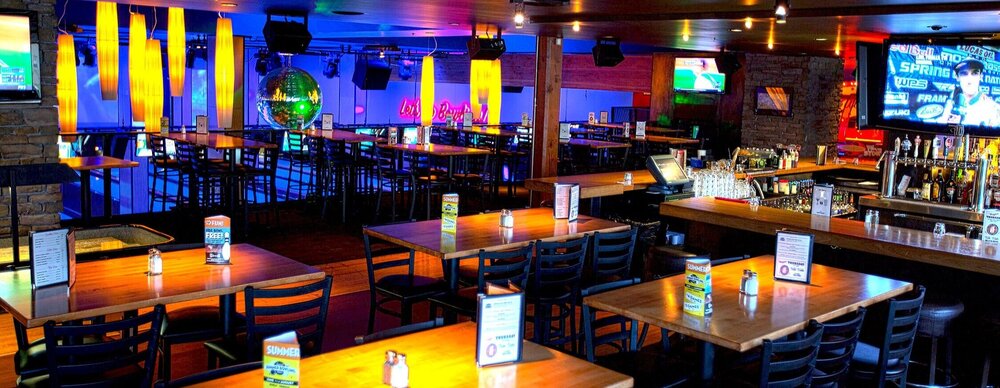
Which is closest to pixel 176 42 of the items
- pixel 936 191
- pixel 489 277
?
pixel 489 277

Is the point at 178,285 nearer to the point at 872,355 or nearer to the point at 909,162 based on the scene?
the point at 872,355

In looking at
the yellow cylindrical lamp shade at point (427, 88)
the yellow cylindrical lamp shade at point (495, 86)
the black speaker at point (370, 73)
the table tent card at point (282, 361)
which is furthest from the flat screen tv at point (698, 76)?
the table tent card at point (282, 361)

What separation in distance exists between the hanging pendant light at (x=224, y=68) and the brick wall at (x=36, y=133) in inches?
68.5

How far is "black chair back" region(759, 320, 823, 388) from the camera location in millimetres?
3428

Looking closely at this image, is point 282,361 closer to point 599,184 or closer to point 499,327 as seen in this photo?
point 499,327

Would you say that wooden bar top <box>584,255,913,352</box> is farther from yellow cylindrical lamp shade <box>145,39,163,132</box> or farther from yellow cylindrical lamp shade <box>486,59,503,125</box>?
yellow cylindrical lamp shade <box>486,59,503,125</box>

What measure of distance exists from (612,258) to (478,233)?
0.85 m

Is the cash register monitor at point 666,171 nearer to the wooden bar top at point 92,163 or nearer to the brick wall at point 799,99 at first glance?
the wooden bar top at point 92,163

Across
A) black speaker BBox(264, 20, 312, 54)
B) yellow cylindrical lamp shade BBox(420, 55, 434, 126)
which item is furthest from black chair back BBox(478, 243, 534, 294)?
yellow cylindrical lamp shade BBox(420, 55, 434, 126)

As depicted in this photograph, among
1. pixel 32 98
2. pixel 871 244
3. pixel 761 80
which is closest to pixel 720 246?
pixel 871 244

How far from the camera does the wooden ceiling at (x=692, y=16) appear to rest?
6277 millimetres

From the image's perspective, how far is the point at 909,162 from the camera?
6.96 meters

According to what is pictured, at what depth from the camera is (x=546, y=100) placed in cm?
929

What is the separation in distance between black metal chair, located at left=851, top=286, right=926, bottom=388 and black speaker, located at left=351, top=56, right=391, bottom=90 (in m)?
14.4
